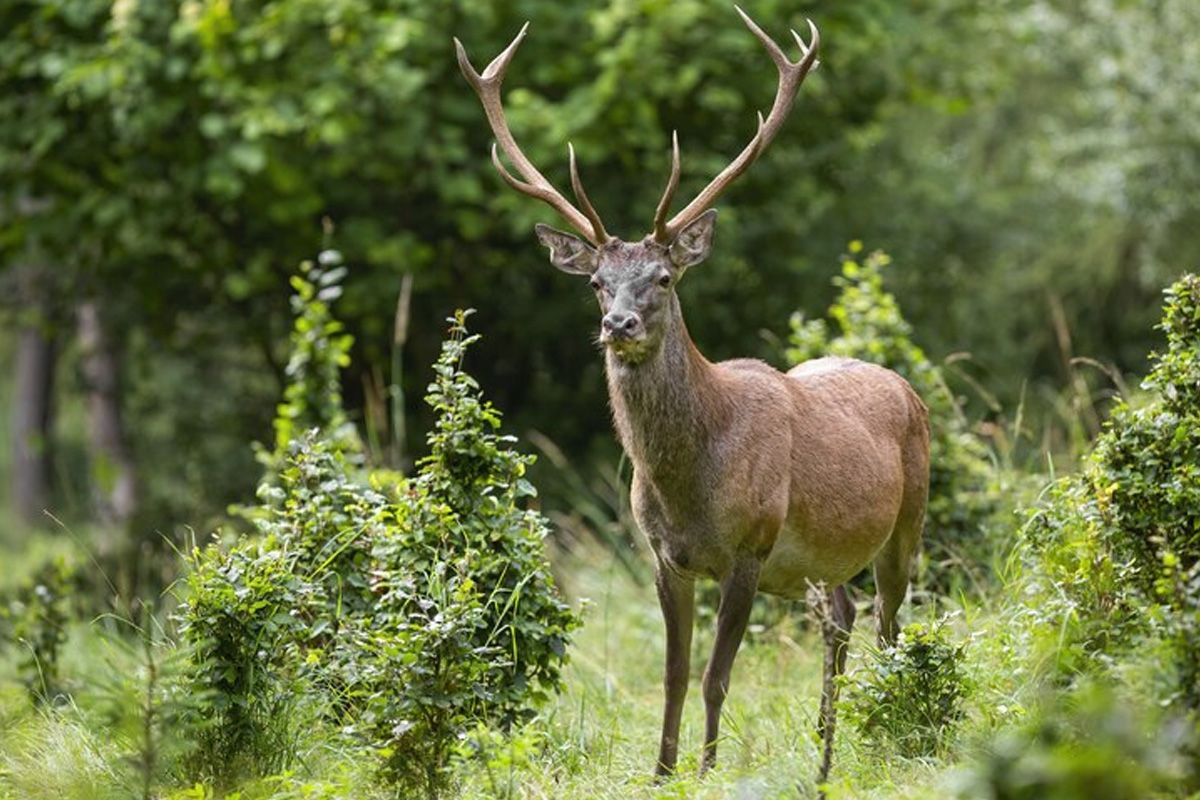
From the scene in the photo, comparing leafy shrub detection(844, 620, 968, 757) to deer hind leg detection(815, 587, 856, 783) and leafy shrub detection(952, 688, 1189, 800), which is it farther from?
leafy shrub detection(952, 688, 1189, 800)

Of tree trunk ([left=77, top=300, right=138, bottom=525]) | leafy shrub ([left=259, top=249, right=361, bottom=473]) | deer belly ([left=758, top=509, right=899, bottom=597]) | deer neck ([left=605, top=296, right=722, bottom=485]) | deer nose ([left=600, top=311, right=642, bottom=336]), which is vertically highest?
tree trunk ([left=77, top=300, right=138, bottom=525])


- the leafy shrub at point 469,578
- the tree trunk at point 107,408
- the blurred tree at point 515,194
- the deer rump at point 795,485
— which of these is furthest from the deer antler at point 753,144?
the tree trunk at point 107,408

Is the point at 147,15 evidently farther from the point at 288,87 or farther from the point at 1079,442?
the point at 1079,442

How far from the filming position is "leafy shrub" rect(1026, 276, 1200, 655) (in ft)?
18.0

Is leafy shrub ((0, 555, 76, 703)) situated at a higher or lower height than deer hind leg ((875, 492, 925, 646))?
lower

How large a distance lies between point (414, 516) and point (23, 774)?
1519 mm

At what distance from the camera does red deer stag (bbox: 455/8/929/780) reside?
6.28m

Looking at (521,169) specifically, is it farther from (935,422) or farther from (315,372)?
(935,422)

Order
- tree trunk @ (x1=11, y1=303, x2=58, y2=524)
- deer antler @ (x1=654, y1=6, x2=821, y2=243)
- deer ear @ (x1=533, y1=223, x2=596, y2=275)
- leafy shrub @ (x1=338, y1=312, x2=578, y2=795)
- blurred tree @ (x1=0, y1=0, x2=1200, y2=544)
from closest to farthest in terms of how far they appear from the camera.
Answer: leafy shrub @ (x1=338, y1=312, x2=578, y2=795) < deer antler @ (x1=654, y1=6, x2=821, y2=243) < deer ear @ (x1=533, y1=223, x2=596, y2=275) < blurred tree @ (x1=0, y1=0, x2=1200, y2=544) < tree trunk @ (x1=11, y1=303, x2=58, y2=524)

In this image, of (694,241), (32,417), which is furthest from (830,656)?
(32,417)

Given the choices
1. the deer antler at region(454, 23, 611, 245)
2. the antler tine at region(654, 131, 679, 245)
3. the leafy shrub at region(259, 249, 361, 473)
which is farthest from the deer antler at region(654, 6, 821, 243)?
the leafy shrub at region(259, 249, 361, 473)

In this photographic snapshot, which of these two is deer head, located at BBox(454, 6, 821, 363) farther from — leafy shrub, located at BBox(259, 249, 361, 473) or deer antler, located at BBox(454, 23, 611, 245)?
leafy shrub, located at BBox(259, 249, 361, 473)

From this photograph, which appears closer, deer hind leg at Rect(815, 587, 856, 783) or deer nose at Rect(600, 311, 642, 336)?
deer hind leg at Rect(815, 587, 856, 783)

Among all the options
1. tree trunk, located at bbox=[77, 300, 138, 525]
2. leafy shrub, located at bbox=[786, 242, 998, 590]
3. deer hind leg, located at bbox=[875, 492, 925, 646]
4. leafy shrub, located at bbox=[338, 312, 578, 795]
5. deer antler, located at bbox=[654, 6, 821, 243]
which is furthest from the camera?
tree trunk, located at bbox=[77, 300, 138, 525]
